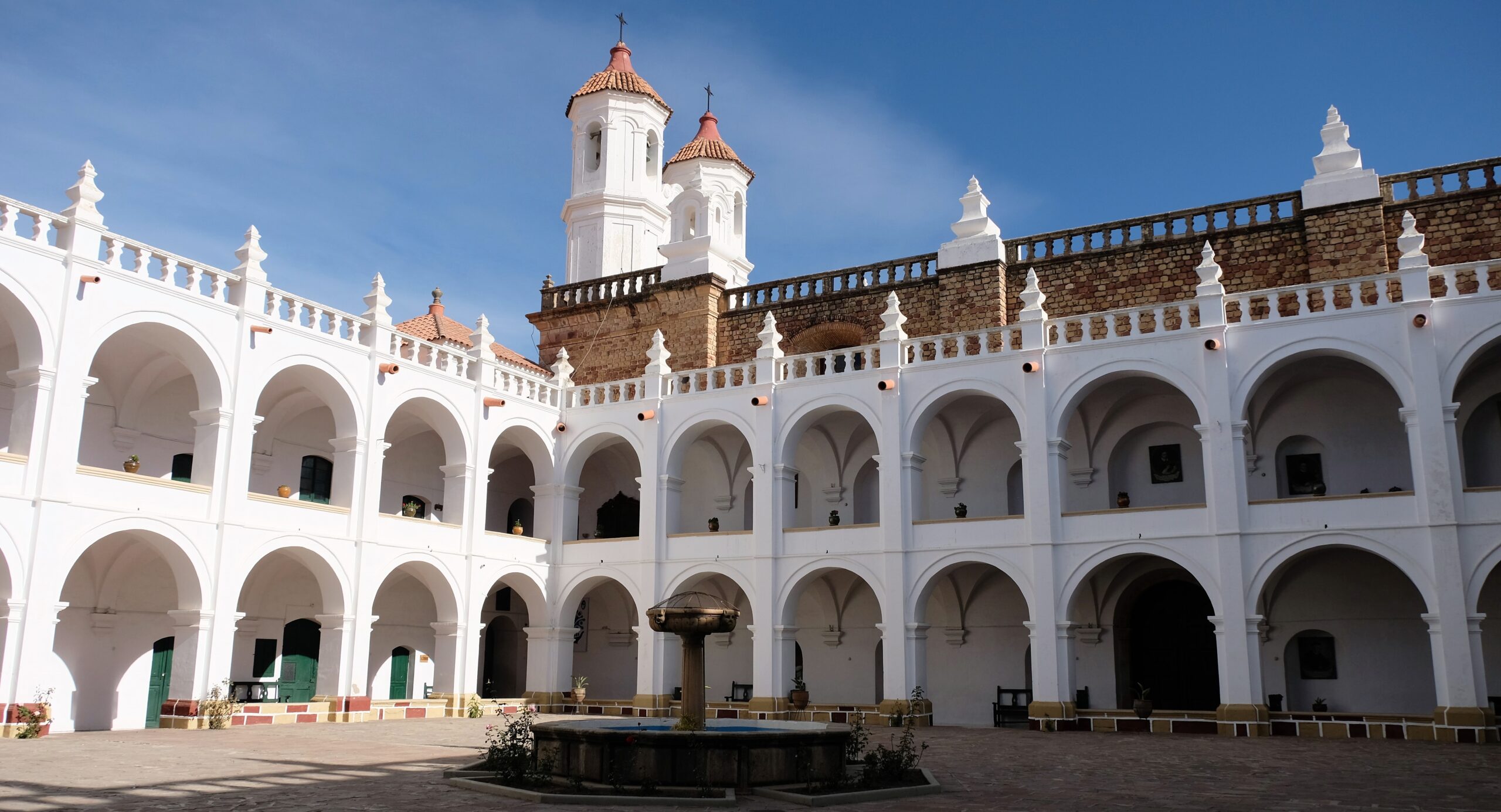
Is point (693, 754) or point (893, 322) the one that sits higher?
point (893, 322)

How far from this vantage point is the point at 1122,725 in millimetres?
19656

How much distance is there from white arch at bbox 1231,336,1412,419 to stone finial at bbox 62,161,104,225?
18575 mm

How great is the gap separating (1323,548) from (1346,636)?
2.47 m

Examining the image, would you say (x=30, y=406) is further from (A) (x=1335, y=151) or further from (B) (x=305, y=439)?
(A) (x=1335, y=151)

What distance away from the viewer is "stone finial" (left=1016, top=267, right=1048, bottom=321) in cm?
2112

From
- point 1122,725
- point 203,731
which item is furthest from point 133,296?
point 1122,725

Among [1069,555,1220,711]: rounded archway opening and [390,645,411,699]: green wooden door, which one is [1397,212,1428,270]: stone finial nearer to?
[1069,555,1220,711]: rounded archway opening

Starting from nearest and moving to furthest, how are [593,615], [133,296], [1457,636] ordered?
[1457,636], [133,296], [593,615]

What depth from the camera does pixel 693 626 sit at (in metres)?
12.5

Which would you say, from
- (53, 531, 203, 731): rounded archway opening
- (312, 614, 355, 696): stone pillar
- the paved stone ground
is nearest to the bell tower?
(312, 614, 355, 696): stone pillar

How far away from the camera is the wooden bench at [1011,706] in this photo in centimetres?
2222

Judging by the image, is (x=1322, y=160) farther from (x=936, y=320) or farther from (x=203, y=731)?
(x=203, y=731)

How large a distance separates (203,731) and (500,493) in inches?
472

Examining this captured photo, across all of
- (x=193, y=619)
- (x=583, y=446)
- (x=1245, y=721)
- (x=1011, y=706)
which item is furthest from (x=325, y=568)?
(x=1245, y=721)
